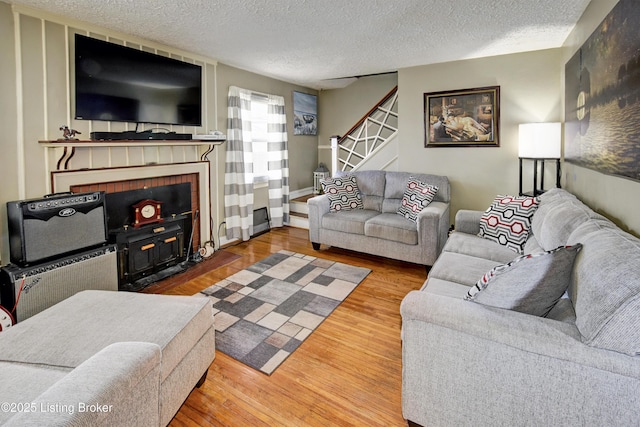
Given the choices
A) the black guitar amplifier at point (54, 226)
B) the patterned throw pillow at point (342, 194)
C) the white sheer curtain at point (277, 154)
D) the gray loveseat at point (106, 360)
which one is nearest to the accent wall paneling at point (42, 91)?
the black guitar amplifier at point (54, 226)

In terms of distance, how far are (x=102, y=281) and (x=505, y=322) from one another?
2.78 m

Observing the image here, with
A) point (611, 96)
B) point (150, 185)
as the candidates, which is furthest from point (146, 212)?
point (611, 96)

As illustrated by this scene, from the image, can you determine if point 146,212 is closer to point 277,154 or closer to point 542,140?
point 277,154

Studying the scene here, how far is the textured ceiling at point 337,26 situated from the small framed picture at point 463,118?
16.7 inches

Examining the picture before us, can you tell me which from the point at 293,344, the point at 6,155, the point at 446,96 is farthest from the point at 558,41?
the point at 6,155

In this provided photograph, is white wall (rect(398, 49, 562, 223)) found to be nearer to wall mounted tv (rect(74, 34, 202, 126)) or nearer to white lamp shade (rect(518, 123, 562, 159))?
white lamp shade (rect(518, 123, 562, 159))

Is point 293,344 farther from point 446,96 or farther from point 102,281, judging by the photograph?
point 446,96

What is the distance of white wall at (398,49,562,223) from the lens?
11.6 feet

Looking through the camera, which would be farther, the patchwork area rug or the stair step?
the stair step

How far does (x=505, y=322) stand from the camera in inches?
48.8

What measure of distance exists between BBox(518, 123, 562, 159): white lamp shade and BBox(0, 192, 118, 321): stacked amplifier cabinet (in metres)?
3.90

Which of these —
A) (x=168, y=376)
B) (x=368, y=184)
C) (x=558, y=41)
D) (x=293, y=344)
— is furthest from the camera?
(x=368, y=184)

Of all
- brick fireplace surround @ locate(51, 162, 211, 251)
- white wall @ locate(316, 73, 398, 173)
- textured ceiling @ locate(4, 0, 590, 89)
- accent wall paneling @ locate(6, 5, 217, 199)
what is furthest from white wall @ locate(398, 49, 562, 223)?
accent wall paneling @ locate(6, 5, 217, 199)

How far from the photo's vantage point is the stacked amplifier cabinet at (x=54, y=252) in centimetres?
218
